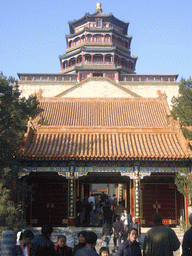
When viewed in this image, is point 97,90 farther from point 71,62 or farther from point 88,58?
point 71,62

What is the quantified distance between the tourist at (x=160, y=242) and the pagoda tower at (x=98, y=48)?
35527mm

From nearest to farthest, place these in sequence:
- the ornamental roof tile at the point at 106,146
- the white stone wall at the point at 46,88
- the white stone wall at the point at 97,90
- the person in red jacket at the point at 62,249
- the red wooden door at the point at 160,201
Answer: the person in red jacket at the point at 62,249
the ornamental roof tile at the point at 106,146
the red wooden door at the point at 160,201
the white stone wall at the point at 97,90
the white stone wall at the point at 46,88

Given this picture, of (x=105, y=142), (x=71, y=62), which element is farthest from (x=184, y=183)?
(x=71, y=62)

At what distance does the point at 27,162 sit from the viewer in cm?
1395

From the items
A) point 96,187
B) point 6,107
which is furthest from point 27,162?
point 96,187

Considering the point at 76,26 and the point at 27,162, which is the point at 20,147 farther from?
the point at 76,26

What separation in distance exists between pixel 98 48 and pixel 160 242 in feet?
123

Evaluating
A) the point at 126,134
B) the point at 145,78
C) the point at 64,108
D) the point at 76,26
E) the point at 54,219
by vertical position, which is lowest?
the point at 54,219

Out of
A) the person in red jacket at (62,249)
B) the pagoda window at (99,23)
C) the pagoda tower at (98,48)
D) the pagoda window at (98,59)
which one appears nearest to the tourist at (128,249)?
the person in red jacket at (62,249)

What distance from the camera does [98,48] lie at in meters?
40.8

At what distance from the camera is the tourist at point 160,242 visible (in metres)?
5.29

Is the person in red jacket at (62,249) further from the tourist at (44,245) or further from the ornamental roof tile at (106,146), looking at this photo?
the ornamental roof tile at (106,146)

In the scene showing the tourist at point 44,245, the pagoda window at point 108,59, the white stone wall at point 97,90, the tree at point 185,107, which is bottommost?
the tourist at point 44,245

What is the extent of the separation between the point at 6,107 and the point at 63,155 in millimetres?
3064
